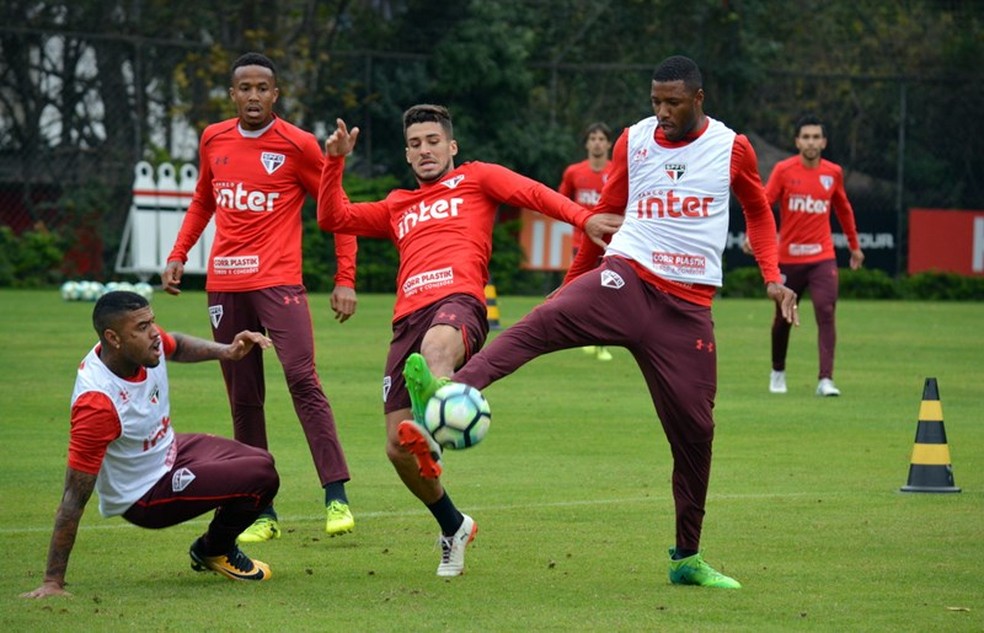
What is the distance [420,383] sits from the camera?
6969 mm

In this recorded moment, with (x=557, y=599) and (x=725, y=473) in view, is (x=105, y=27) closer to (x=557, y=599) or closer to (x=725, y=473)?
(x=725, y=473)

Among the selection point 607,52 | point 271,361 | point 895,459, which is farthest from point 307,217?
point 895,459

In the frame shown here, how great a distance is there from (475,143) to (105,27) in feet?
24.7

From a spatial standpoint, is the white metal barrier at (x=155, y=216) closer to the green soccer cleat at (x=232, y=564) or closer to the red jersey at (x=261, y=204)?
the red jersey at (x=261, y=204)

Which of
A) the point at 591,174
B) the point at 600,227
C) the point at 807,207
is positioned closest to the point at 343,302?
the point at 600,227

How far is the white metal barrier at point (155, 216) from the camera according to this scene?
97.8 feet

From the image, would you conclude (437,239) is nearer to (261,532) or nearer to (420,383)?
(420,383)

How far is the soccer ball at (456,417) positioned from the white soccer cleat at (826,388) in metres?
9.69

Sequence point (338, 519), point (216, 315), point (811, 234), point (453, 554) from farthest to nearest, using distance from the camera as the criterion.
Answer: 1. point (811, 234)
2. point (216, 315)
3. point (338, 519)
4. point (453, 554)

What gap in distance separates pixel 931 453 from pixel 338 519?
3.83 metres

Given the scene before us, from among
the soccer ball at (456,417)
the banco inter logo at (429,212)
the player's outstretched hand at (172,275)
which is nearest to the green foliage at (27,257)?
the player's outstretched hand at (172,275)

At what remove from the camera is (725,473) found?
11.4 metres

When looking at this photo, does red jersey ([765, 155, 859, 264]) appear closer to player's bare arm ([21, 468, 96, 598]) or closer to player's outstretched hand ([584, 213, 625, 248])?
player's outstretched hand ([584, 213, 625, 248])

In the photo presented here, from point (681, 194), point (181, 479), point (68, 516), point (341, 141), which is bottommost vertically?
point (68, 516)
